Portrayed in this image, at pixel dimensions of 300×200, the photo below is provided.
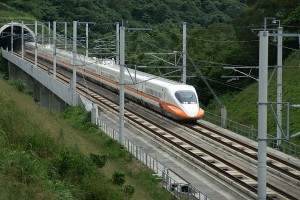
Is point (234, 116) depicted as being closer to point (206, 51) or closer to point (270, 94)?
point (270, 94)

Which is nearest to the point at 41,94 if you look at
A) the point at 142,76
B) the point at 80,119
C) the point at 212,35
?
the point at 212,35

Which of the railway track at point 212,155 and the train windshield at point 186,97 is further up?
the train windshield at point 186,97

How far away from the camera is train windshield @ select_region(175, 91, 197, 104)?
1614 inches

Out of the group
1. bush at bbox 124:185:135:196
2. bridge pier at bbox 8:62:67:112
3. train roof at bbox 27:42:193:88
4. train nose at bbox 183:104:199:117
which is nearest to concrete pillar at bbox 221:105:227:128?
train nose at bbox 183:104:199:117

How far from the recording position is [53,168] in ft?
68.4

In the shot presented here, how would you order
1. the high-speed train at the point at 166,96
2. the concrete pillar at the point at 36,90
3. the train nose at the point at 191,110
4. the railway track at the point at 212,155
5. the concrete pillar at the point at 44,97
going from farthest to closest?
the concrete pillar at the point at 36,90 < the concrete pillar at the point at 44,97 < the high-speed train at the point at 166,96 < the train nose at the point at 191,110 < the railway track at the point at 212,155

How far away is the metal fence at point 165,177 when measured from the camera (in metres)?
24.8

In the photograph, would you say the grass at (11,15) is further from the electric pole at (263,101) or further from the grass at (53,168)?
the electric pole at (263,101)

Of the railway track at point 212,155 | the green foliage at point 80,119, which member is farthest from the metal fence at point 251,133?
the green foliage at point 80,119

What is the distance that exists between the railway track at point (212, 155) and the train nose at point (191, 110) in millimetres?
753

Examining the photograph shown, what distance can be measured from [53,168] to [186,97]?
2116 centimetres

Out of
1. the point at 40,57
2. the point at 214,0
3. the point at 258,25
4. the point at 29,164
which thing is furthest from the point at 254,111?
the point at 214,0

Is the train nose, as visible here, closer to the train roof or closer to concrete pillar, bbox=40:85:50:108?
the train roof

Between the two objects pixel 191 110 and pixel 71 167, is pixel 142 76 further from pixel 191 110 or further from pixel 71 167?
pixel 71 167
